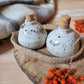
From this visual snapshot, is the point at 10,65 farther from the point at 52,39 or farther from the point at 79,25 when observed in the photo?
the point at 79,25

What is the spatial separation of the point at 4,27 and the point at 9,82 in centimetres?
24

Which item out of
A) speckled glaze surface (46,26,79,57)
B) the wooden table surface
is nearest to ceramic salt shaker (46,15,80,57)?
speckled glaze surface (46,26,79,57)

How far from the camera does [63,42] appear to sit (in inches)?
14.9

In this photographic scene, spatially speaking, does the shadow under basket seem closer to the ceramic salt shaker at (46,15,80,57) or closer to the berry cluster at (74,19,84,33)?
the ceramic salt shaker at (46,15,80,57)

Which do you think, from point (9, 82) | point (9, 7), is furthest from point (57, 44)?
point (9, 7)

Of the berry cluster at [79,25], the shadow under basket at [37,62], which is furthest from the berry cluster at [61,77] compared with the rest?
the berry cluster at [79,25]

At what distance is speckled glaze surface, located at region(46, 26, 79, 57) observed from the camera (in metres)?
0.38

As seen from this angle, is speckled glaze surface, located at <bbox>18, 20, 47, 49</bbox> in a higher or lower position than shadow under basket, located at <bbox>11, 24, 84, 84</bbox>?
higher

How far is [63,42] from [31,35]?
10 cm

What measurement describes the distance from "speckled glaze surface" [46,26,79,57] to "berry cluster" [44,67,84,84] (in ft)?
0.16

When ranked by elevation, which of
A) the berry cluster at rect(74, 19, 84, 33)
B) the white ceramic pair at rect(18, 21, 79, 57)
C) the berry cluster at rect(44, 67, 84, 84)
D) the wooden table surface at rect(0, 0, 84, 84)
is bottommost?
the wooden table surface at rect(0, 0, 84, 84)

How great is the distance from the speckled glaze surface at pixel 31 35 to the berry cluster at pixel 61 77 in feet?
0.33

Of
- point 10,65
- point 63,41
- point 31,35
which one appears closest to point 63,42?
point 63,41

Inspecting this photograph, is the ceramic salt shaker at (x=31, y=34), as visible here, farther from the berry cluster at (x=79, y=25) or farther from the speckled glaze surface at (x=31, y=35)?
the berry cluster at (x=79, y=25)
